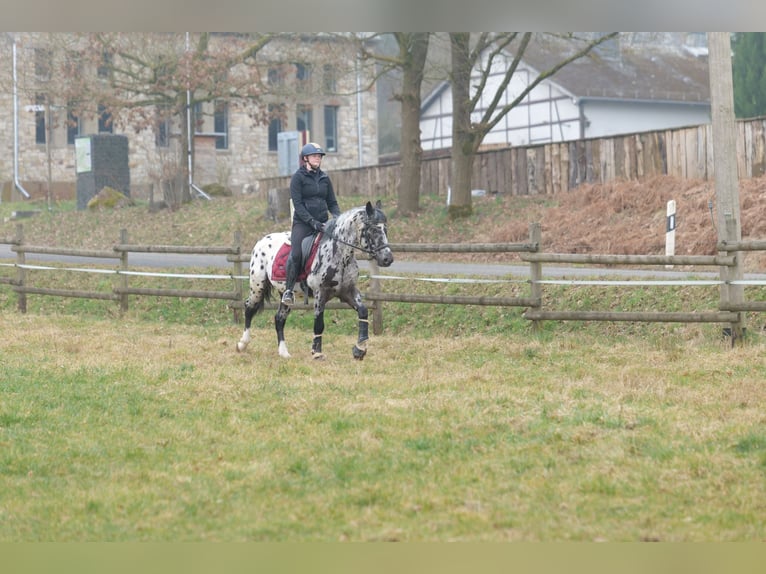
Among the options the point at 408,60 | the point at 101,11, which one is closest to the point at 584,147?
the point at 408,60

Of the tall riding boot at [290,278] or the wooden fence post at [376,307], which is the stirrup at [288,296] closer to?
the tall riding boot at [290,278]

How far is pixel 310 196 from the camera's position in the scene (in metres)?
14.2

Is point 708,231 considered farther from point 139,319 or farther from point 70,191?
point 70,191

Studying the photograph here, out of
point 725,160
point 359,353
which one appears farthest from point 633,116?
point 359,353

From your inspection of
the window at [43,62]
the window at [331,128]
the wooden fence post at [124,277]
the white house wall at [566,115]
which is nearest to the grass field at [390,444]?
the wooden fence post at [124,277]

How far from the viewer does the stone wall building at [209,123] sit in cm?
3897

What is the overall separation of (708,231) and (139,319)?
11250mm

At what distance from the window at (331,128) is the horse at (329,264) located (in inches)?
1721

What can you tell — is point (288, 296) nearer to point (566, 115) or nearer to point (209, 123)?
point (566, 115)

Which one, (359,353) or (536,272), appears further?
(536,272)

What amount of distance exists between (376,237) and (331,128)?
151 ft

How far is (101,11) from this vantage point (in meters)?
4.30

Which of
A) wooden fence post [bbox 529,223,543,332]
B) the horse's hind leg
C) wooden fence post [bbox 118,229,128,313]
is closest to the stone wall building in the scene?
wooden fence post [bbox 118,229,128,313]

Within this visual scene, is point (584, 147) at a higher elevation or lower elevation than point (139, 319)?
higher
